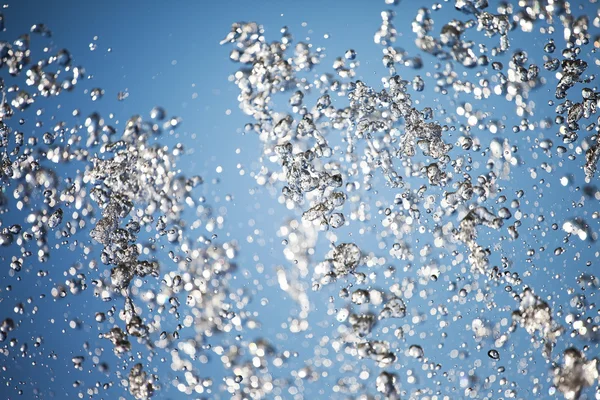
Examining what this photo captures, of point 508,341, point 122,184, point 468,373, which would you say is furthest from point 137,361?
point 508,341

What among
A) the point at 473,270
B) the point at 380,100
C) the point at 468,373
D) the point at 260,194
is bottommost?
the point at 468,373

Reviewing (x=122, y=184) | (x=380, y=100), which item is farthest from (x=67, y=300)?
(x=380, y=100)

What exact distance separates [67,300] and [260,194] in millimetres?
588

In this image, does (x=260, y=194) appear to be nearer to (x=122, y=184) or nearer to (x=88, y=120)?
(x=122, y=184)

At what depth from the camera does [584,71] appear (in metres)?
1.40

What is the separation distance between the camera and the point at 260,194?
135cm

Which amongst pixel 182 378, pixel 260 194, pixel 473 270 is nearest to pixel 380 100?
pixel 260 194

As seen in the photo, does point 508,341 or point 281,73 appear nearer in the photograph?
point 281,73

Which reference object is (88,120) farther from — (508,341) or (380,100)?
(508,341)

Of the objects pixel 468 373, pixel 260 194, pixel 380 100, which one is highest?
pixel 380 100

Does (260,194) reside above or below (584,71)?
below

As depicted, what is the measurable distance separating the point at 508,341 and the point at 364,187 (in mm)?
552

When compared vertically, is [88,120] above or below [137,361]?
above

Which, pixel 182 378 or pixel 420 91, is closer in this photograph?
A: pixel 420 91
